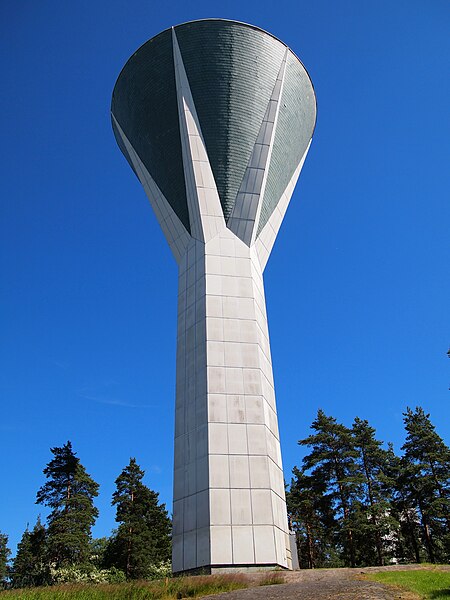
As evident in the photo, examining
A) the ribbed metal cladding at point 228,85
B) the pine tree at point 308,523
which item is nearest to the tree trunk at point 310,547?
the pine tree at point 308,523

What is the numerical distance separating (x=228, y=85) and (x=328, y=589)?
20566 millimetres

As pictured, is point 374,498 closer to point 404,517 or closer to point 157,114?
point 404,517

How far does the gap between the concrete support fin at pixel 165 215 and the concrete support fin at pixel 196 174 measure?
0.89 m

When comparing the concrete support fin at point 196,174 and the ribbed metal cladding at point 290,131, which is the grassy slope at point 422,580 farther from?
the ribbed metal cladding at point 290,131

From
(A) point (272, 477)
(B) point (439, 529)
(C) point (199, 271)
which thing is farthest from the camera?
(B) point (439, 529)

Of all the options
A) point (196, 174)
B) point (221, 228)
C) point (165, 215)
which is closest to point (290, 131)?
point (196, 174)

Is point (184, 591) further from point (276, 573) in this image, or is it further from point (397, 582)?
point (397, 582)

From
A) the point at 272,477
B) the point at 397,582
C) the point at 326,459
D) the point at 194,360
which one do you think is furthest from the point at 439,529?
the point at 397,582

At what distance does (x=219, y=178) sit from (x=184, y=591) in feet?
52.8

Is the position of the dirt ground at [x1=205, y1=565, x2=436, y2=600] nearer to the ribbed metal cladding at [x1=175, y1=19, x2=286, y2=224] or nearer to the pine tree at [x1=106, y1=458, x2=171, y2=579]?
the ribbed metal cladding at [x1=175, y1=19, x2=286, y2=224]

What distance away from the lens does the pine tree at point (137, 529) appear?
1348 inches

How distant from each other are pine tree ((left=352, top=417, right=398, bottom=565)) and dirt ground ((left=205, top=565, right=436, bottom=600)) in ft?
58.8

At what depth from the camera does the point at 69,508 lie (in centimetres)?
3250

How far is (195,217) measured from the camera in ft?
71.8
